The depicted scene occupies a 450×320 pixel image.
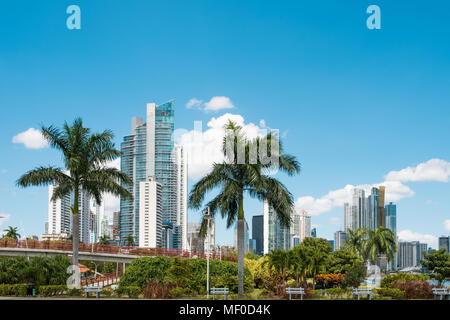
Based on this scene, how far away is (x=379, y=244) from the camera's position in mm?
60438

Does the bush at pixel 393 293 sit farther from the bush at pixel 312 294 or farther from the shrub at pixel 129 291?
the shrub at pixel 129 291

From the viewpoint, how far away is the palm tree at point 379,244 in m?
59.9

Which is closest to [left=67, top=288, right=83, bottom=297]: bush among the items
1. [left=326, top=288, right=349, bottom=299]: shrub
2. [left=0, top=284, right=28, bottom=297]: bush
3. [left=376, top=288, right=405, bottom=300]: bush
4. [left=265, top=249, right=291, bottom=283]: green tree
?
[left=0, top=284, right=28, bottom=297]: bush

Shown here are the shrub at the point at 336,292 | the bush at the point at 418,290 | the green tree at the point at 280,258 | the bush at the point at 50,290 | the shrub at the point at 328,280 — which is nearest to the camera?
the bush at the point at 50,290

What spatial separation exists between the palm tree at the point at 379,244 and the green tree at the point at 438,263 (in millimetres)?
9711

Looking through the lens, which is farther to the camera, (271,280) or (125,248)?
(125,248)

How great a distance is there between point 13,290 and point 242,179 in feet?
43.6

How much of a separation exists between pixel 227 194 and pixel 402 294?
11.0m

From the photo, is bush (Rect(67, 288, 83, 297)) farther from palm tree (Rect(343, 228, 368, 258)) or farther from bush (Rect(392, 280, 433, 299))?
palm tree (Rect(343, 228, 368, 258))

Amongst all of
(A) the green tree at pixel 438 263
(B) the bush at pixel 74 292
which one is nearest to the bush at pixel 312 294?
(B) the bush at pixel 74 292

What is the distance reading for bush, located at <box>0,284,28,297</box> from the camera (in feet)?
92.4
